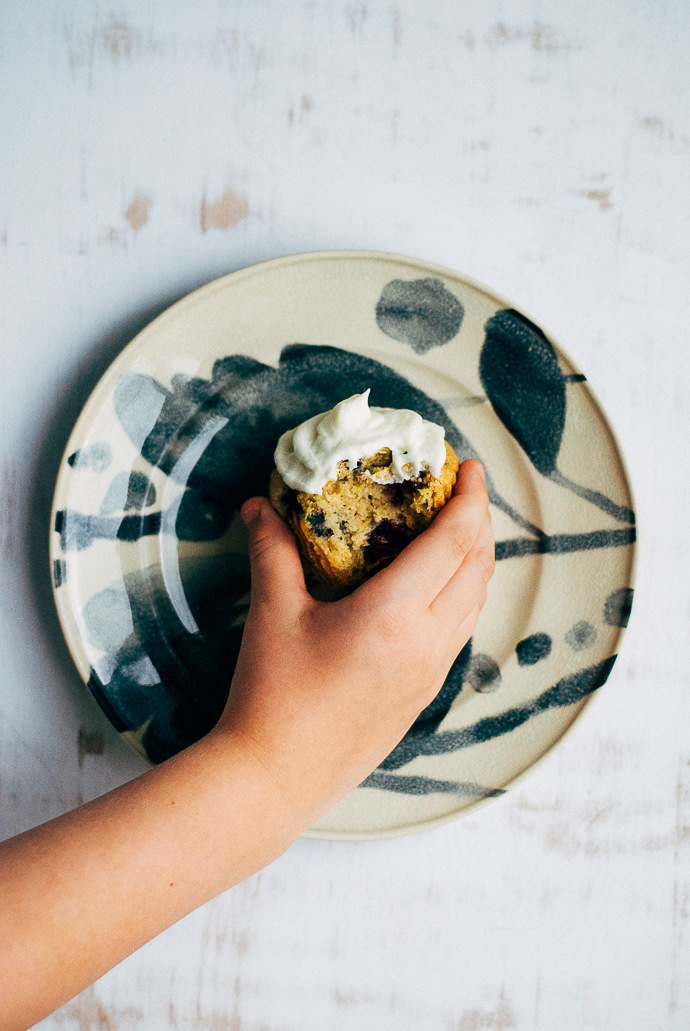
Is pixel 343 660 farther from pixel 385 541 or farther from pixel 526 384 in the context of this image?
pixel 526 384

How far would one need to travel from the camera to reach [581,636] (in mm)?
860

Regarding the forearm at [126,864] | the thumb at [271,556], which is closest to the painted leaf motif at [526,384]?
the thumb at [271,556]

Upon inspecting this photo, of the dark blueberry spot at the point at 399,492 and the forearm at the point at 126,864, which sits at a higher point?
the dark blueberry spot at the point at 399,492

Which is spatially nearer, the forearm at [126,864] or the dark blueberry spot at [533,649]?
the forearm at [126,864]

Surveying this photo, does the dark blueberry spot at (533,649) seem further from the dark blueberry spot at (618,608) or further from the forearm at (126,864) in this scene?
the forearm at (126,864)

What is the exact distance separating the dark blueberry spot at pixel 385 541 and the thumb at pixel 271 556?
0.09m

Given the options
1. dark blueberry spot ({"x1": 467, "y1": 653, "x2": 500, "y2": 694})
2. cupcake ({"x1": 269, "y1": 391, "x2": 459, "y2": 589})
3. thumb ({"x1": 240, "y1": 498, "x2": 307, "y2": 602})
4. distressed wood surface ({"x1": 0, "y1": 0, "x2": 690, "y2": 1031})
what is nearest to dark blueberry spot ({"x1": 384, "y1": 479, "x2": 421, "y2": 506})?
cupcake ({"x1": 269, "y1": 391, "x2": 459, "y2": 589})

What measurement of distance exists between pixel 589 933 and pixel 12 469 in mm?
1139

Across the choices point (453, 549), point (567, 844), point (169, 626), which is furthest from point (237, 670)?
point (567, 844)

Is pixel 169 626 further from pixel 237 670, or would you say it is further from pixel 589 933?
pixel 589 933

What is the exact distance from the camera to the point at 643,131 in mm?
954

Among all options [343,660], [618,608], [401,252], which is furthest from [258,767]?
[401,252]

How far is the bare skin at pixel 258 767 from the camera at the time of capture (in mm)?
636

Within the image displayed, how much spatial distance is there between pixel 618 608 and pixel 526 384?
1.10 feet
